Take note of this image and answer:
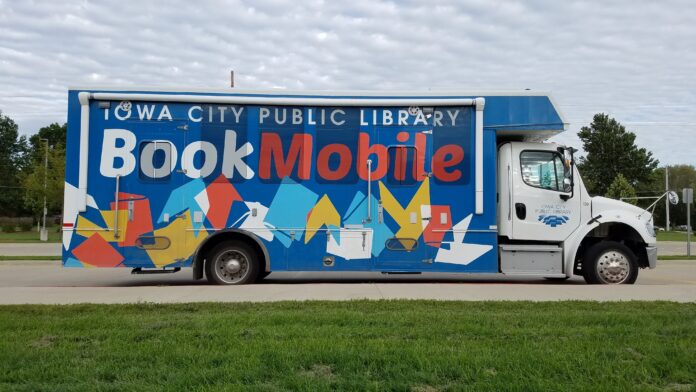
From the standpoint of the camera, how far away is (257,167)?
10359 mm

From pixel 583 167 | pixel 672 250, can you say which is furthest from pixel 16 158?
pixel 672 250

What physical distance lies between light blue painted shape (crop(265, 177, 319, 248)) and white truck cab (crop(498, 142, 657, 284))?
3.43 m

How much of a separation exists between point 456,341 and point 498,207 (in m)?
5.60

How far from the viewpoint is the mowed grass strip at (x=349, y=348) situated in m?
4.35

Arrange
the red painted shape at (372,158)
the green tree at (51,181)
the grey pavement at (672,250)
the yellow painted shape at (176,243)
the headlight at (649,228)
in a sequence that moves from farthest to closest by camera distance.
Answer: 1. the green tree at (51,181)
2. the grey pavement at (672,250)
3. the headlight at (649,228)
4. the red painted shape at (372,158)
5. the yellow painted shape at (176,243)

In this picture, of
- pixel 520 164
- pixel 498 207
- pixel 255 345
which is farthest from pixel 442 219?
pixel 255 345

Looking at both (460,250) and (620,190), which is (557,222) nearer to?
(460,250)

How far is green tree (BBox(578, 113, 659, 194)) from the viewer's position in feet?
212

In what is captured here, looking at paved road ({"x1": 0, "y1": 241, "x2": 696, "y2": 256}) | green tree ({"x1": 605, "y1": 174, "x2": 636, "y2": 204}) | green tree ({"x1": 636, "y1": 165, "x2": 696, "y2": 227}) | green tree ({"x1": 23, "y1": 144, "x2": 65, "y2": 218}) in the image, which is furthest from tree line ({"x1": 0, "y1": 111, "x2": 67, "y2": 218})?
green tree ({"x1": 636, "y1": 165, "x2": 696, "y2": 227})

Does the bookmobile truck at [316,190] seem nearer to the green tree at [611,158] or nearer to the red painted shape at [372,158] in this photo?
Answer: the red painted shape at [372,158]

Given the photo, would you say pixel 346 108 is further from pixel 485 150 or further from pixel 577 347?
pixel 577 347

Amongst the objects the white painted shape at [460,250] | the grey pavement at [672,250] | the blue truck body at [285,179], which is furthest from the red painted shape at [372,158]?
the grey pavement at [672,250]

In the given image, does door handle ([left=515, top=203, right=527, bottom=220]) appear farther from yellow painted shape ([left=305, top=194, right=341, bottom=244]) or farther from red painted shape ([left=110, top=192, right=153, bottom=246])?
red painted shape ([left=110, top=192, right=153, bottom=246])

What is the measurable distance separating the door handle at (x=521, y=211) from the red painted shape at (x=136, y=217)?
6.31 meters
